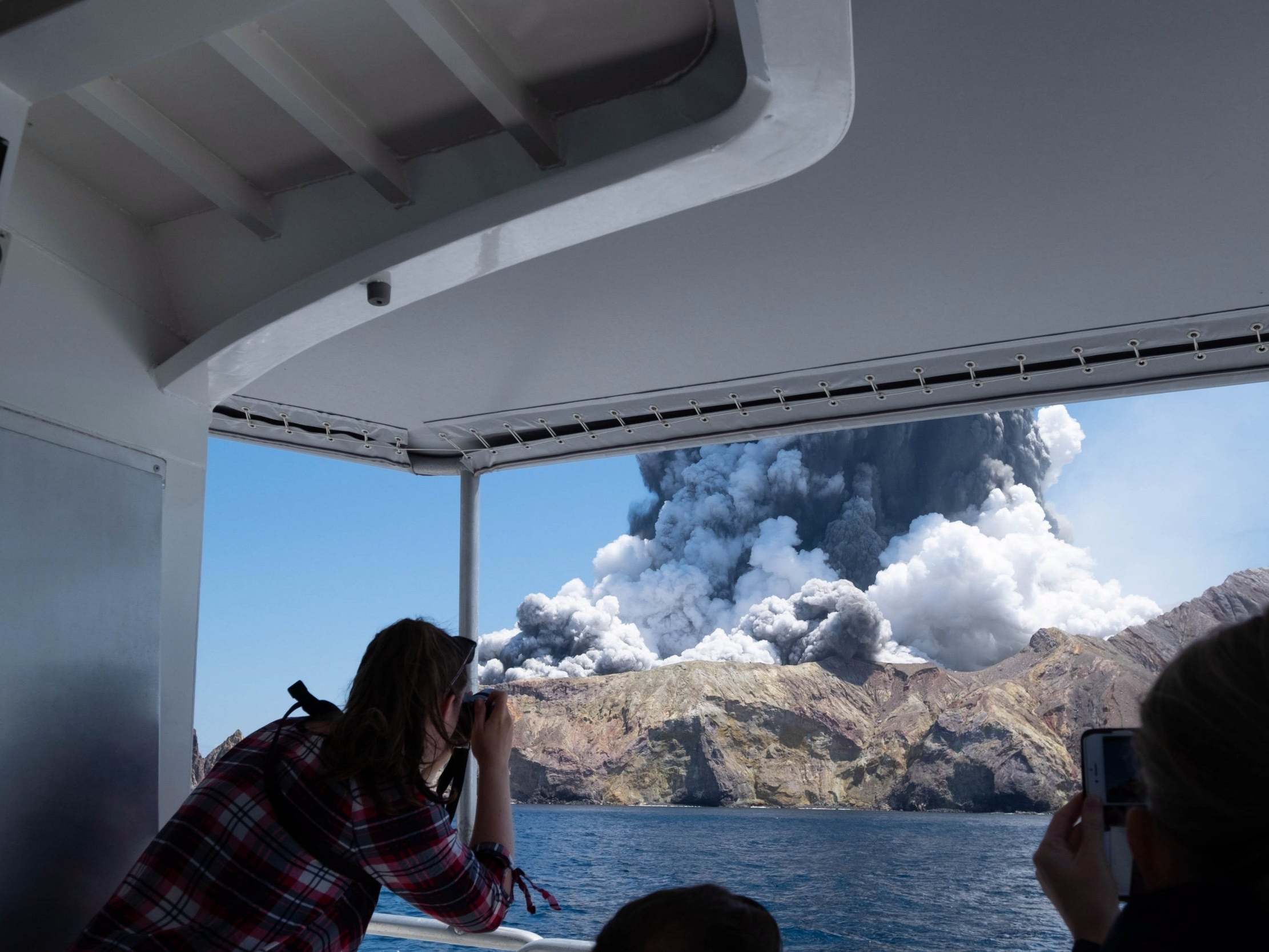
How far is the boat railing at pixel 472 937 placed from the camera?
8.48ft

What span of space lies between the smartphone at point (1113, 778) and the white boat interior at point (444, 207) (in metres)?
0.93

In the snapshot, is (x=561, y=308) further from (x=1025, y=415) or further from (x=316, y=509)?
(x=316, y=509)

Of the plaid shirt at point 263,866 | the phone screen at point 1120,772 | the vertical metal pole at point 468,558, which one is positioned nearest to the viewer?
the phone screen at point 1120,772

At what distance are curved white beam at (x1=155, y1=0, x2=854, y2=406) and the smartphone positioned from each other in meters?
0.93

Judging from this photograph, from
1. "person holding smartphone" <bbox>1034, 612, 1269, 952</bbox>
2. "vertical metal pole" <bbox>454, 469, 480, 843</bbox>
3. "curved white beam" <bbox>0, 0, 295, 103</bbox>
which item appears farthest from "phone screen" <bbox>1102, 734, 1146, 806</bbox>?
"vertical metal pole" <bbox>454, 469, 480, 843</bbox>

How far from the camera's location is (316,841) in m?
1.20

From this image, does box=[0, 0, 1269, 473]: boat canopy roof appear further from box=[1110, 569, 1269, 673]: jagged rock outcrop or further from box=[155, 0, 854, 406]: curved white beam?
box=[1110, 569, 1269, 673]: jagged rock outcrop

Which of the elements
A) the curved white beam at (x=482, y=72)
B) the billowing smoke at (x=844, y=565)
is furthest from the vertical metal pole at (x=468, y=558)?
the billowing smoke at (x=844, y=565)

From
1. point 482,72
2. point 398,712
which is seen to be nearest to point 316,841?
point 398,712

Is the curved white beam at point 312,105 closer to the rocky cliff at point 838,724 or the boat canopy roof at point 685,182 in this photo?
the boat canopy roof at point 685,182

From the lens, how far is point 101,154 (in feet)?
6.06

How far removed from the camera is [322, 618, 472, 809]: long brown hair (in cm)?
122

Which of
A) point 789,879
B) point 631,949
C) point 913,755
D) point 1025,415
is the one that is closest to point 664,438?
point 631,949

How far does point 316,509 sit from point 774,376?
4543cm
